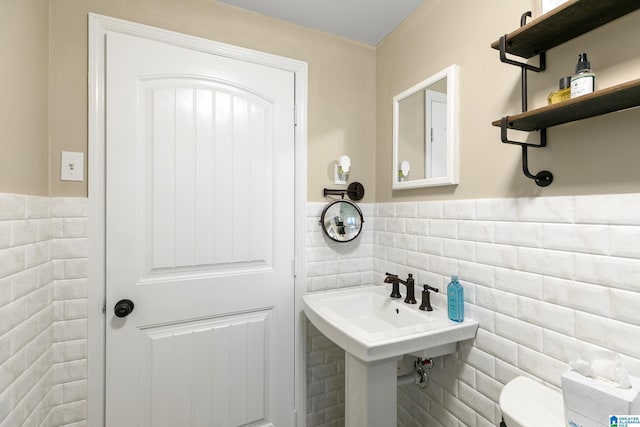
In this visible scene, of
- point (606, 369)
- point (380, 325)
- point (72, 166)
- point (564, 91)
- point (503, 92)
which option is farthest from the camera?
point (380, 325)

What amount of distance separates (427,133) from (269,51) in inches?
36.0

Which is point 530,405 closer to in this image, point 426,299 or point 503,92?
point 426,299

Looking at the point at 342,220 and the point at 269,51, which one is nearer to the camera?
the point at 269,51

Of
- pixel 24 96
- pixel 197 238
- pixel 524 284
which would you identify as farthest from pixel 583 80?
pixel 24 96

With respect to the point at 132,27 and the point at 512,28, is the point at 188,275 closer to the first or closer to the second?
the point at 132,27

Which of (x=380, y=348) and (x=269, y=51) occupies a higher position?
(x=269, y=51)

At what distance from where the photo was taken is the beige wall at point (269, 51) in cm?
117

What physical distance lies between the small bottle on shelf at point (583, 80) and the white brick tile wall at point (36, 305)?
1.60 meters

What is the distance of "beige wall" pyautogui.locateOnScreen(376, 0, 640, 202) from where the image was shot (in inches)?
30.8

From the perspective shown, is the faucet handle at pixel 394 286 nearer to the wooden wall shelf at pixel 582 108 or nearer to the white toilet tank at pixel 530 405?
the white toilet tank at pixel 530 405

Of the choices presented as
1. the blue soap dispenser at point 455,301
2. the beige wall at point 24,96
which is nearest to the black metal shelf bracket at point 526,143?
the blue soap dispenser at point 455,301

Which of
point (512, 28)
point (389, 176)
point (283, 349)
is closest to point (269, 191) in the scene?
point (389, 176)

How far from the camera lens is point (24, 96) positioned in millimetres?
957

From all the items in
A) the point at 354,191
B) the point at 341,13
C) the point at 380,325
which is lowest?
the point at 380,325
